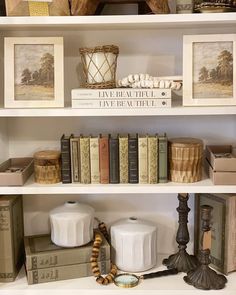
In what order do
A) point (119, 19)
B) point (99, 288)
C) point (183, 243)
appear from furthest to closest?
point (183, 243), point (99, 288), point (119, 19)

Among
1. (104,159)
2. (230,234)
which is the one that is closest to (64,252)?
(104,159)

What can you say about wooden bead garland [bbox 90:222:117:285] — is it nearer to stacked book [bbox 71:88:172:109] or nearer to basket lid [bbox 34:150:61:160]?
basket lid [bbox 34:150:61:160]

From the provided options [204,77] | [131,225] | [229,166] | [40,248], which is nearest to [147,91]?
[204,77]

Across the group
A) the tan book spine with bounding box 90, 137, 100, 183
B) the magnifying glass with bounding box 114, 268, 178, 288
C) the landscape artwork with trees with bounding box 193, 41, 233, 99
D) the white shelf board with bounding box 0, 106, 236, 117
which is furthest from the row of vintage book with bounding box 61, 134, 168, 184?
the magnifying glass with bounding box 114, 268, 178, 288

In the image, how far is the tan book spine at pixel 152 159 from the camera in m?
1.54

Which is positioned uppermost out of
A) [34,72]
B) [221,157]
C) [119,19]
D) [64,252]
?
[119,19]

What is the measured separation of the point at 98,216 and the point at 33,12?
2.62ft

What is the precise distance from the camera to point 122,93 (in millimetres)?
1481

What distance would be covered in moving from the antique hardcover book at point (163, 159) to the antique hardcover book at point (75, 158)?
0.90 feet

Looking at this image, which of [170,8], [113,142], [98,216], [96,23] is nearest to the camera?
[96,23]

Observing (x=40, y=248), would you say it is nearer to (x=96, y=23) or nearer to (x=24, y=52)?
(x=24, y=52)

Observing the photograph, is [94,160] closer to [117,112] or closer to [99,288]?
Answer: [117,112]

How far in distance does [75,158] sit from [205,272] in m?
0.58

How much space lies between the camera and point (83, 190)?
152 centimetres
